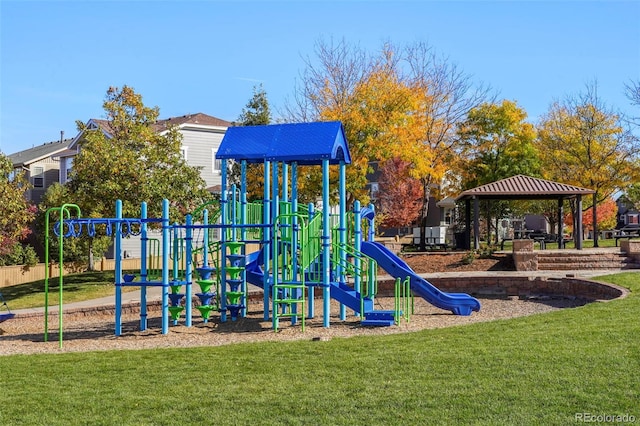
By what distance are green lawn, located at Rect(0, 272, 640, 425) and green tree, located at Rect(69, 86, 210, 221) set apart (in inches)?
496

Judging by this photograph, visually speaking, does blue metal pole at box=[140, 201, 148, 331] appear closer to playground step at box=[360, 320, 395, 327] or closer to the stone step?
playground step at box=[360, 320, 395, 327]

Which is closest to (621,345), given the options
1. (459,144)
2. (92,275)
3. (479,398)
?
(479,398)

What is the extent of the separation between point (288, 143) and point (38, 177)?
3503 cm

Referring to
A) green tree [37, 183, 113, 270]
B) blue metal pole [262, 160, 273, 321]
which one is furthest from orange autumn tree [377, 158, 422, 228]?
blue metal pole [262, 160, 273, 321]

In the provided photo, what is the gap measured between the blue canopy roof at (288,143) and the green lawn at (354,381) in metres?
4.25

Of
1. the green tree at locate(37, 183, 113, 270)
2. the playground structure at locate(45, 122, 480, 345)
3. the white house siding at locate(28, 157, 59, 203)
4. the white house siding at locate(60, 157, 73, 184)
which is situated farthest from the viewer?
the white house siding at locate(28, 157, 59, 203)

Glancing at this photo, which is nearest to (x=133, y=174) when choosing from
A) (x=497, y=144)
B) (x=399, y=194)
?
(x=497, y=144)

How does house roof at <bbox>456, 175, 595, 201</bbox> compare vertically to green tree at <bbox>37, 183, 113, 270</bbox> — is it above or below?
above

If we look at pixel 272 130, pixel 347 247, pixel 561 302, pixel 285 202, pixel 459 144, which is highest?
pixel 459 144

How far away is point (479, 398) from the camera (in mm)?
6672

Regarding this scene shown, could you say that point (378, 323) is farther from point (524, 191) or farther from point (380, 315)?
point (524, 191)

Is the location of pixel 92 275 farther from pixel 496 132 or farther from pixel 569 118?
pixel 569 118

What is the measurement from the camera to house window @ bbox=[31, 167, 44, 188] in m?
43.5

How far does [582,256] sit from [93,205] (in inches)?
631
